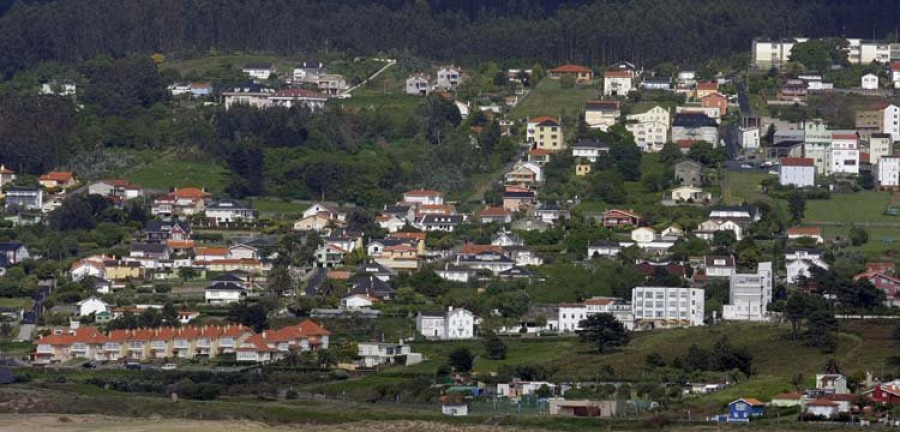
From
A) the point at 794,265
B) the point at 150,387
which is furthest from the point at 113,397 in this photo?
the point at 794,265

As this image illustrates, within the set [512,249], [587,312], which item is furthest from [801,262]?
[512,249]

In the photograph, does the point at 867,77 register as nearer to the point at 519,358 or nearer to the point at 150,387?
the point at 519,358

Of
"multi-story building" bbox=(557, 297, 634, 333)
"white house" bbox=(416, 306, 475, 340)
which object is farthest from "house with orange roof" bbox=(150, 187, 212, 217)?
"multi-story building" bbox=(557, 297, 634, 333)

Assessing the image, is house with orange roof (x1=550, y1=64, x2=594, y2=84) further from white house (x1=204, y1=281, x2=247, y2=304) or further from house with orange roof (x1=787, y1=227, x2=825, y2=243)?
white house (x1=204, y1=281, x2=247, y2=304)

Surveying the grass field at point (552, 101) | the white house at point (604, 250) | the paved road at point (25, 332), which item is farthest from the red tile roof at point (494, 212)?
the paved road at point (25, 332)

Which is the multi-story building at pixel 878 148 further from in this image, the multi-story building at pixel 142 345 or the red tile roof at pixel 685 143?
the multi-story building at pixel 142 345
